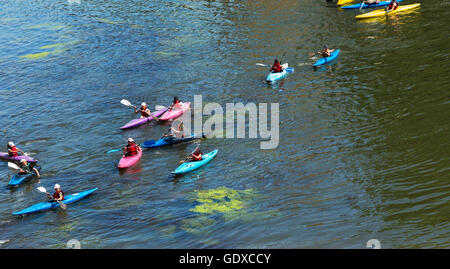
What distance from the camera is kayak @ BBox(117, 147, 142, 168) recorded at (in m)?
22.7

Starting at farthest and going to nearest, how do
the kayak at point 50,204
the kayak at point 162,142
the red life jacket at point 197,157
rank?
the kayak at point 162,142 < the red life jacket at point 197,157 < the kayak at point 50,204

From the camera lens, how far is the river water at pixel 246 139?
55.7 ft

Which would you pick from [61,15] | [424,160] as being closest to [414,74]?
[424,160]

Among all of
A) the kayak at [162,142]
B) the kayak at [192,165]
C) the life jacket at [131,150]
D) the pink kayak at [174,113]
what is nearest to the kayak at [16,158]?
the life jacket at [131,150]

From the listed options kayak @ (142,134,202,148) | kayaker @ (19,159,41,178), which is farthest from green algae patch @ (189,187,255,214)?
kayaker @ (19,159,41,178)

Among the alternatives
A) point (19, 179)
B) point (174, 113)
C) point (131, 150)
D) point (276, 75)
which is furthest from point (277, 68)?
point (19, 179)

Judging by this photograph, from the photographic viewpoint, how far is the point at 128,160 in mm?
22906

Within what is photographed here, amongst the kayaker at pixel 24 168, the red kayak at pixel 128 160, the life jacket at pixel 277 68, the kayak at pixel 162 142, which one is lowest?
the kayaker at pixel 24 168

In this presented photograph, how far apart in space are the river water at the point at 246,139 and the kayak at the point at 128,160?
0.46 meters

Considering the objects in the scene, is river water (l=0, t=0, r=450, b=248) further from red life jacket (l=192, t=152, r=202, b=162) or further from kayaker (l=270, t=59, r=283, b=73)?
kayaker (l=270, t=59, r=283, b=73)

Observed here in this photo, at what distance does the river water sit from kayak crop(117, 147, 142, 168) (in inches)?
18.3

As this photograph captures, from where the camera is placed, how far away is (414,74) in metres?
28.5

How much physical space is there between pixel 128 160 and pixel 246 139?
6056 millimetres

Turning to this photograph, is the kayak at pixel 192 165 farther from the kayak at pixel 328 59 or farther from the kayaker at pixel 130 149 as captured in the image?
the kayak at pixel 328 59
